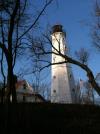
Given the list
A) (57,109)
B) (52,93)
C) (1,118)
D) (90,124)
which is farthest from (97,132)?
(52,93)

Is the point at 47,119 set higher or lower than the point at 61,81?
lower

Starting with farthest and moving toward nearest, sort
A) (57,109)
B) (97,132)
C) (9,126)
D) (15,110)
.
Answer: (57,109)
(97,132)
(15,110)
(9,126)

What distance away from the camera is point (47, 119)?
1962 centimetres

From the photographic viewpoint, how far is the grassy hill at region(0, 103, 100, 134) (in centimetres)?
1687

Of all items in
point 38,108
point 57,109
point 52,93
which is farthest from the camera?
point 52,93

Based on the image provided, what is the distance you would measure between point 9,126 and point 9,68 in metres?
2.47

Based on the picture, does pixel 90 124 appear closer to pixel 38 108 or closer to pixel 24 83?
pixel 38 108

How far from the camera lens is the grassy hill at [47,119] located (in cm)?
1687

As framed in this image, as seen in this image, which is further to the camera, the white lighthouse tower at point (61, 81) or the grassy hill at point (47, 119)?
the white lighthouse tower at point (61, 81)

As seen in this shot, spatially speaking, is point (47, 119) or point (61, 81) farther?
point (61, 81)

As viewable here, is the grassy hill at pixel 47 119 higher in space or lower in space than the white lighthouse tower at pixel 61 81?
lower

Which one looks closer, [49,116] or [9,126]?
[9,126]

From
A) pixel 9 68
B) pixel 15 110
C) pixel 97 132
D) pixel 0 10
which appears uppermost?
pixel 0 10

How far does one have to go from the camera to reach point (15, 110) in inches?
705
